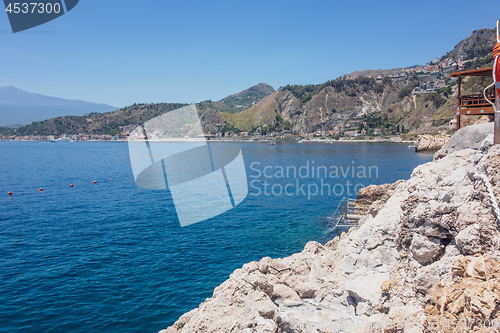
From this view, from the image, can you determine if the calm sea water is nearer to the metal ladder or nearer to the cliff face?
the metal ladder

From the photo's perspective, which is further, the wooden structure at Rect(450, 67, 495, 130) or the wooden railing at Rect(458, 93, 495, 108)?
the wooden railing at Rect(458, 93, 495, 108)

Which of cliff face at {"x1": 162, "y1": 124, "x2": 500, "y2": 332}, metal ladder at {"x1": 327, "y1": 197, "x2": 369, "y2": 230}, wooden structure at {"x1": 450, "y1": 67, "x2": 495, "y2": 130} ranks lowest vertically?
metal ladder at {"x1": 327, "y1": 197, "x2": 369, "y2": 230}

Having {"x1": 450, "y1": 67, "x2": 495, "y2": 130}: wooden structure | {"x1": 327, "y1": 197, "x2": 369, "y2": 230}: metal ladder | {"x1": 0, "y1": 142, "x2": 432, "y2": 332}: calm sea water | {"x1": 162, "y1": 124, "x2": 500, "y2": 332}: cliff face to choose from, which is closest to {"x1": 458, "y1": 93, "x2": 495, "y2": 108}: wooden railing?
{"x1": 450, "y1": 67, "x2": 495, "y2": 130}: wooden structure

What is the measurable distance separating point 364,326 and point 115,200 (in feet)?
95.2

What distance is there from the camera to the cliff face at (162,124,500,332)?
5.20 m

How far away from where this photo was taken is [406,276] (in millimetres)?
6824

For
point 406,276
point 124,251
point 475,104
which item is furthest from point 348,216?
point 406,276

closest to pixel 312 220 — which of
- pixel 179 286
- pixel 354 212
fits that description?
pixel 354 212

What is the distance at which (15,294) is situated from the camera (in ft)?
42.2

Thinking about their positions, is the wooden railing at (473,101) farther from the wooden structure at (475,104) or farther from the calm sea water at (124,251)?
the calm sea water at (124,251)

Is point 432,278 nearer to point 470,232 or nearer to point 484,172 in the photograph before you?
point 470,232

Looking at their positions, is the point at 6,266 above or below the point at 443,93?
below

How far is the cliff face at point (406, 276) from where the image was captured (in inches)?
205

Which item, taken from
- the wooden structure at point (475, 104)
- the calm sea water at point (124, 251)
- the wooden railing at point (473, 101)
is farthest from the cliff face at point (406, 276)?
the wooden railing at point (473, 101)
